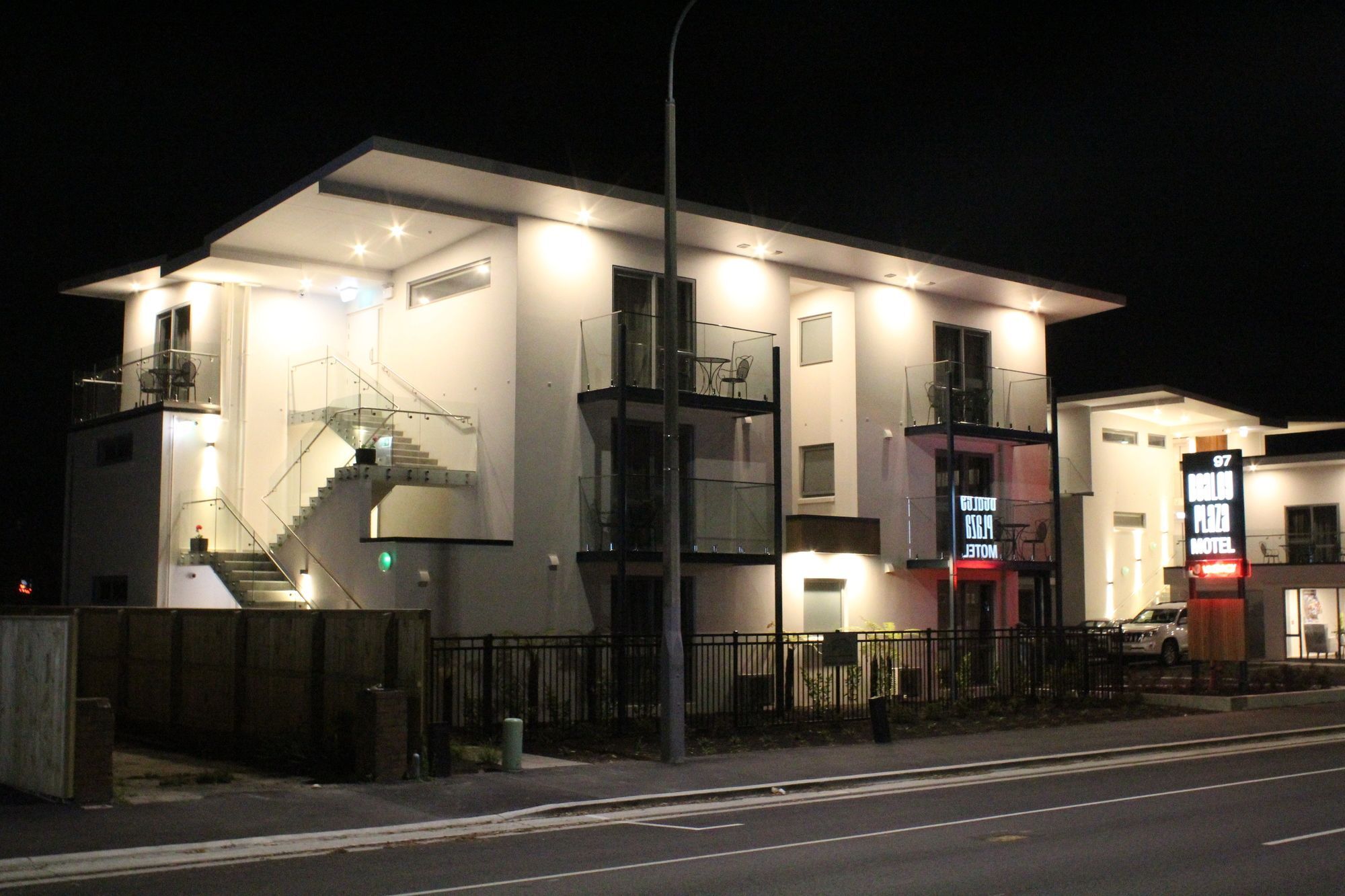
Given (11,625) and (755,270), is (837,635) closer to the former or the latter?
(755,270)

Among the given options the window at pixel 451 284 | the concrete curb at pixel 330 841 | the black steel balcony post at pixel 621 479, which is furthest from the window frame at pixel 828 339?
the concrete curb at pixel 330 841

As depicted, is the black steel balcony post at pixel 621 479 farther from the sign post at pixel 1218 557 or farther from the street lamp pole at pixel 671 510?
the sign post at pixel 1218 557

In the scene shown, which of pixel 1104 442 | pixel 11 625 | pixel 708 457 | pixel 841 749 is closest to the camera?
pixel 11 625

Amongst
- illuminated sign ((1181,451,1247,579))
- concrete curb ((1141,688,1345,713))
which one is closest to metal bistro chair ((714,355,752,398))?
illuminated sign ((1181,451,1247,579))

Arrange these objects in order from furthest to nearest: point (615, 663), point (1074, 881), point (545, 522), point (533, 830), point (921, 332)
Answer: point (921, 332), point (545, 522), point (615, 663), point (533, 830), point (1074, 881)

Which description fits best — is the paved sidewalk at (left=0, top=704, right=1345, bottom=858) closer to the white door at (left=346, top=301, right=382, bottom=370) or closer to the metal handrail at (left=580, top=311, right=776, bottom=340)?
the metal handrail at (left=580, top=311, right=776, bottom=340)

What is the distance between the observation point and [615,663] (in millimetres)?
21297

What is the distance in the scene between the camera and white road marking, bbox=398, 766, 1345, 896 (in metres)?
9.99

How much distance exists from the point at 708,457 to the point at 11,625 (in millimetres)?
14926

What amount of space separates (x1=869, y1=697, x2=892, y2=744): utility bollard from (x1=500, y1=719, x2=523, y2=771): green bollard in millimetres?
5893

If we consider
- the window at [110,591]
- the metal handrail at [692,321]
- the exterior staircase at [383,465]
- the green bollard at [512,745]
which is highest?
the metal handrail at [692,321]

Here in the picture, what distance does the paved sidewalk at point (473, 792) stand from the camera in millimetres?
12141

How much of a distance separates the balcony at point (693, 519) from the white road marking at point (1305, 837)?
13.7 metres

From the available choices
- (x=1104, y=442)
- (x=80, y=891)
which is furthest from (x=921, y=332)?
(x=80, y=891)
